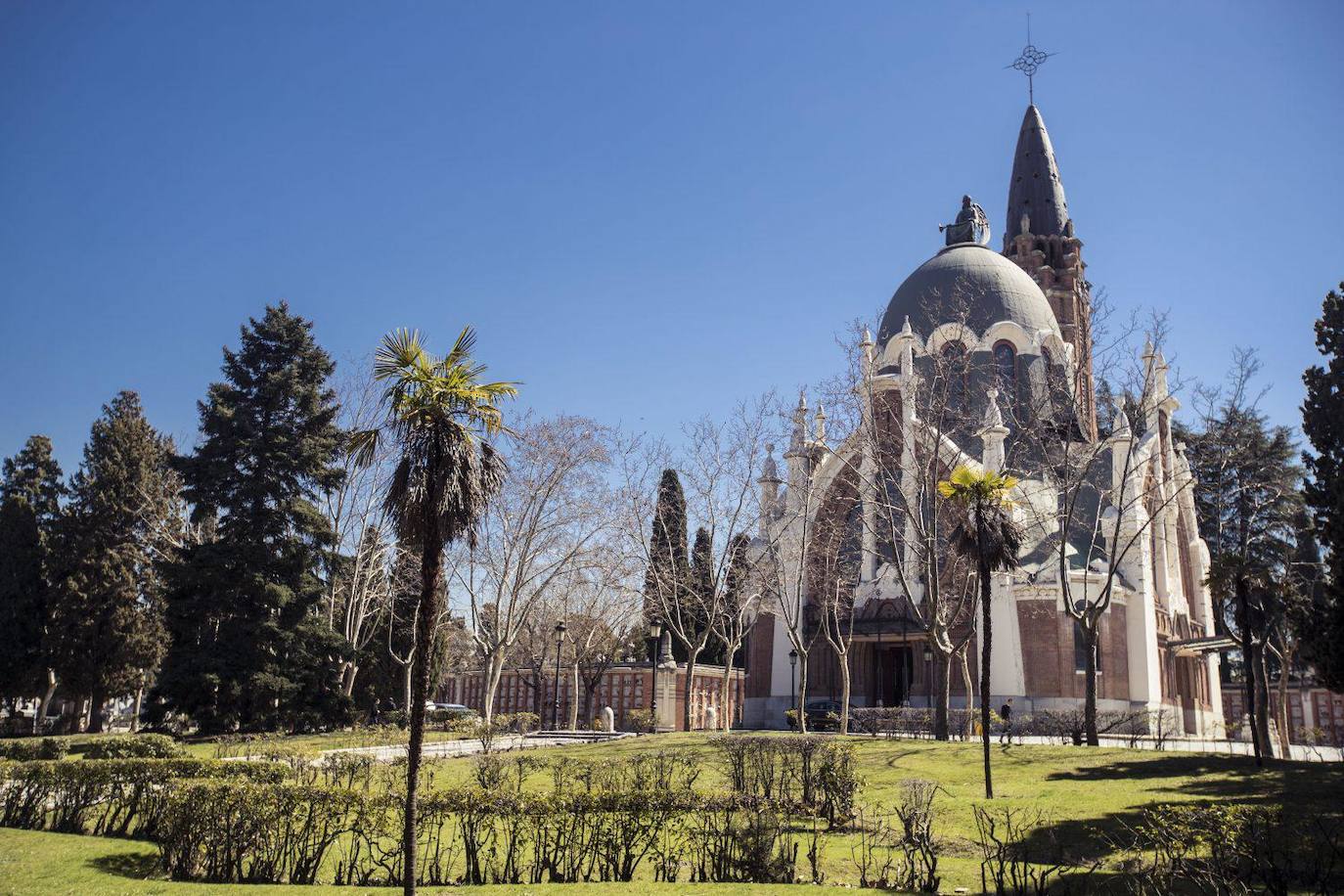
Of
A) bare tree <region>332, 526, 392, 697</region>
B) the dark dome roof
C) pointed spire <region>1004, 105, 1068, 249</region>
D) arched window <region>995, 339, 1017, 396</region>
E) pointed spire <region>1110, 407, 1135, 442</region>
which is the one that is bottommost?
bare tree <region>332, 526, 392, 697</region>

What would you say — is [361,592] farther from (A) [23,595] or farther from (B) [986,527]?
(B) [986,527]

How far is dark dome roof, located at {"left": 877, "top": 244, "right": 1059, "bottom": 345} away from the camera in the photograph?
45438 millimetres

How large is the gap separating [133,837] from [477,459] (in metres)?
7.74

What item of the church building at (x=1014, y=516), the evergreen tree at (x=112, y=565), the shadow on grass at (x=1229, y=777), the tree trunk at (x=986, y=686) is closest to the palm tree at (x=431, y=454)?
the tree trunk at (x=986, y=686)

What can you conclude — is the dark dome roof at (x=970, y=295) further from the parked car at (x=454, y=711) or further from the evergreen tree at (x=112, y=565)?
the evergreen tree at (x=112, y=565)

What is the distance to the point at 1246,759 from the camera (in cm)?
1995

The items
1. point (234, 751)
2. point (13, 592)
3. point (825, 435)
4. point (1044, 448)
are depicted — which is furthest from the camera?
point (13, 592)

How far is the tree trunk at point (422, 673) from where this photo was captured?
9.84 m

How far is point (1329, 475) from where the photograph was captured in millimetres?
18109

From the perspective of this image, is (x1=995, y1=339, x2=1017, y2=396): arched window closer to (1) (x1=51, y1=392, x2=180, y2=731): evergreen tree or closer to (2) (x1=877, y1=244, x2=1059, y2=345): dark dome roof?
(2) (x1=877, y1=244, x2=1059, y2=345): dark dome roof

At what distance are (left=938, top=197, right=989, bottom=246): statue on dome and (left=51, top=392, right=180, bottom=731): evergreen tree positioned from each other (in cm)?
3958

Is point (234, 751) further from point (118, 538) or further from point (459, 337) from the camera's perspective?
point (118, 538)

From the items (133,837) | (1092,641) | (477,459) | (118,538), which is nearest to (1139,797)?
(1092,641)

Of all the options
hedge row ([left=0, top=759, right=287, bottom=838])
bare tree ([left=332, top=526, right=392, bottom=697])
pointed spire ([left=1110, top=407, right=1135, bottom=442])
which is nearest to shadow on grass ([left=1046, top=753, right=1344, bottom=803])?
pointed spire ([left=1110, top=407, right=1135, bottom=442])
